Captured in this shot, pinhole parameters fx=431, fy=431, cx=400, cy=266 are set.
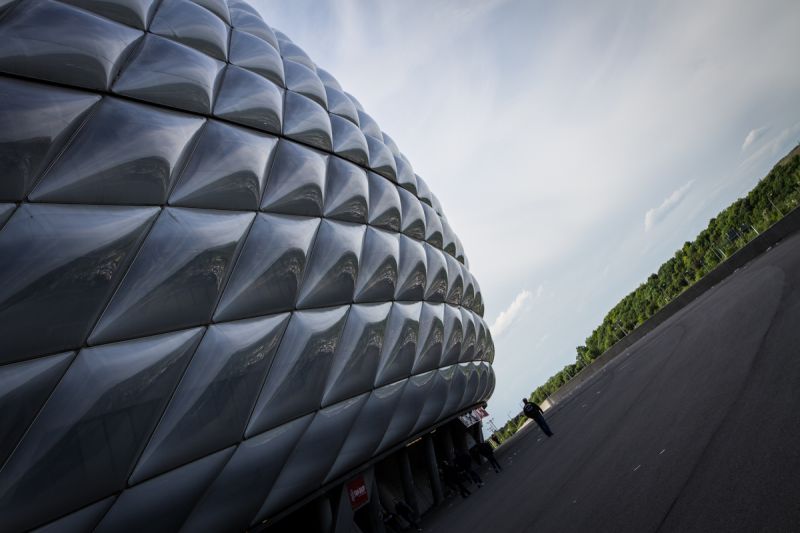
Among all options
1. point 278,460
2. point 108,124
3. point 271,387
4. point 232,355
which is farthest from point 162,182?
point 278,460

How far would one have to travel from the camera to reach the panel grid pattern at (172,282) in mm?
4473

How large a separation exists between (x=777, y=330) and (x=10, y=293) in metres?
9.92

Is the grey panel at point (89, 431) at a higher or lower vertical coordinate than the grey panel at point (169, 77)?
lower

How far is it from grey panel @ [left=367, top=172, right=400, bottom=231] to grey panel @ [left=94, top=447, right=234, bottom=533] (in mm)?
6037

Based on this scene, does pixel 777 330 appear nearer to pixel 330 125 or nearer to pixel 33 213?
pixel 330 125

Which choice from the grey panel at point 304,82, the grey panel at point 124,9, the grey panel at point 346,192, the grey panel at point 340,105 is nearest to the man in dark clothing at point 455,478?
the grey panel at point 346,192

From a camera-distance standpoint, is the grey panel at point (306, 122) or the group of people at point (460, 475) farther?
the group of people at point (460, 475)

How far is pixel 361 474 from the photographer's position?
9.45m

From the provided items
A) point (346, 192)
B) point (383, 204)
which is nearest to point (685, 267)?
point (383, 204)

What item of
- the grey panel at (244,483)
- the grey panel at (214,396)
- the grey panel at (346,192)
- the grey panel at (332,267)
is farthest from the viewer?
the grey panel at (346,192)

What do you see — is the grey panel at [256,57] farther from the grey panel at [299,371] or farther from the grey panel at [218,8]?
the grey panel at [299,371]

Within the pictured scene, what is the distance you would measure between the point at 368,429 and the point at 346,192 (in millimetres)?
4978

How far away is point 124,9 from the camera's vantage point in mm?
6145

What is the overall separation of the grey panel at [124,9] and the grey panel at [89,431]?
14.7 feet
